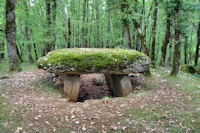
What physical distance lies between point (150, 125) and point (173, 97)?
218 cm

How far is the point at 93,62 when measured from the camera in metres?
5.96

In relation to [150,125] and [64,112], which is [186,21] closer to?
[150,125]

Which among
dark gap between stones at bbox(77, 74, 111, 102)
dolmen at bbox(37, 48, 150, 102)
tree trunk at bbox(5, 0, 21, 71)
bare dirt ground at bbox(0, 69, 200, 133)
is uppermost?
tree trunk at bbox(5, 0, 21, 71)

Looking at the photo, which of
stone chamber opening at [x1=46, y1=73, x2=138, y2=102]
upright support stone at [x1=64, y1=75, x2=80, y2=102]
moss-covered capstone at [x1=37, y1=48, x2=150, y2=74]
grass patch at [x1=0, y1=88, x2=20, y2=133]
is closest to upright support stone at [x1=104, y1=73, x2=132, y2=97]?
moss-covered capstone at [x1=37, y1=48, x2=150, y2=74]

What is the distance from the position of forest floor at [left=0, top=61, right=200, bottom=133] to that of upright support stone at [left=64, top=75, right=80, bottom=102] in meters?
0.39

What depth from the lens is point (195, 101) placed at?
4859 millimetres

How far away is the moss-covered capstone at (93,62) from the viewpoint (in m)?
5.84

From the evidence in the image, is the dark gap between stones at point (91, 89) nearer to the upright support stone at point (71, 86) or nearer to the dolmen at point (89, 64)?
the upright support stone at point (71, 86)

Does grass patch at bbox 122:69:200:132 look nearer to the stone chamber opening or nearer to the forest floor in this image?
the forest floor

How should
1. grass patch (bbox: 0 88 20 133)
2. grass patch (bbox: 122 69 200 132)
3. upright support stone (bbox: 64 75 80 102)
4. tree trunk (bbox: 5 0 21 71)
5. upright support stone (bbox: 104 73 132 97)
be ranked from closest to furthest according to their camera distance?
grass patch (bbox: 0 88 20 133) → grass patch (bbox: 122 69 200 132) → upright support stone (bbox: 64 75 80 102) → upright support stone (bbox: 104 73 132 97) → tree trunk (bbox: 5 0 21 71)

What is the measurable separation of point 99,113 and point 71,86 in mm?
2447

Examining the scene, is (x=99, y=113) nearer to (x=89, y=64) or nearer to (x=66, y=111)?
(x=66, y=111)

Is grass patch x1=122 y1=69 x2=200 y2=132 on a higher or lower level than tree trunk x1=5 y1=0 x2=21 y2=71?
lower

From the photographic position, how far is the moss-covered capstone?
5840 millimetres
